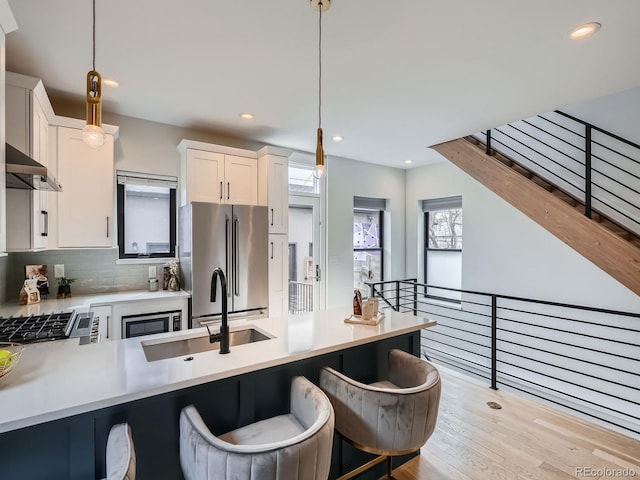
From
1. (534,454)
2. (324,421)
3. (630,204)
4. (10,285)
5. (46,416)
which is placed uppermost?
(630,204)

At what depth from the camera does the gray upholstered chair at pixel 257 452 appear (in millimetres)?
1072

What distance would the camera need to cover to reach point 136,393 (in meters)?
1.18

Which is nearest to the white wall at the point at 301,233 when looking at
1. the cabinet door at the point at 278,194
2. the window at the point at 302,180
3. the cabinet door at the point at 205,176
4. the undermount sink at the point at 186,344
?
the window at the point at 302,180

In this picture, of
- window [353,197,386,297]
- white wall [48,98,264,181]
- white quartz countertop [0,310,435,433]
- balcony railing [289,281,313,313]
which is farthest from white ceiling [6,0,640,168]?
balcony railing [289,281,313,313]

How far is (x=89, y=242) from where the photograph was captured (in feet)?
9.38

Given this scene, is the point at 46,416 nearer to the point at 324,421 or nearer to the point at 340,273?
the point at 324,421

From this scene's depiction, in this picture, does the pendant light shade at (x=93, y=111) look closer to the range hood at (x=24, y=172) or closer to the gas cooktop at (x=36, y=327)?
the range hood at (x=24, y=172)

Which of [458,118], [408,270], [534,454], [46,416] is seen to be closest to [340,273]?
[408,270]

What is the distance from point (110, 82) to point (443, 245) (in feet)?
15.1

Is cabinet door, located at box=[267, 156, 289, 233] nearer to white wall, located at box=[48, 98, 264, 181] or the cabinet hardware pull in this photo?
white wall, located at box=[48, 98, 264, 181]

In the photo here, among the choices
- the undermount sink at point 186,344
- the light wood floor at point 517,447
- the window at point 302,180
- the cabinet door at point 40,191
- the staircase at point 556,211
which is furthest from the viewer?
the window at point 302,180

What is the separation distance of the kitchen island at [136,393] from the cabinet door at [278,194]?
1957 millimetres

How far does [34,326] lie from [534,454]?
3.33 meters

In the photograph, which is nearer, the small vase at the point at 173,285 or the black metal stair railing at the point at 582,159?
the black metal stair railing at the point at 582,159
